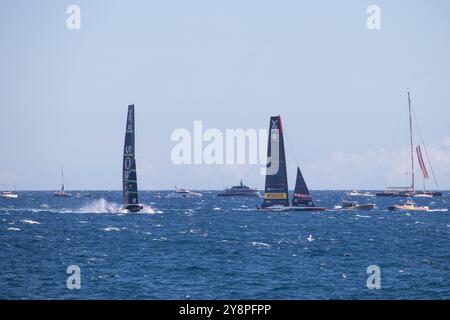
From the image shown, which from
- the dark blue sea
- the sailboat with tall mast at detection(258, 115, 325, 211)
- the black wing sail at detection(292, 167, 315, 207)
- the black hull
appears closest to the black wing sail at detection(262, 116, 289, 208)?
the sailboat with tall mast at detection(258, 115, 325, 211)

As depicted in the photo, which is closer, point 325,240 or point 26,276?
point 26,276

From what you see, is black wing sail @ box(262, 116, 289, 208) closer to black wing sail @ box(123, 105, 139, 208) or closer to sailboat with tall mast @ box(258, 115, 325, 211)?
sailboat with tall mast @ box(258, 115, 325, 211)

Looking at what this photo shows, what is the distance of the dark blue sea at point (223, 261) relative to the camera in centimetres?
4009

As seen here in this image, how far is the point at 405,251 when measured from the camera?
62.7m

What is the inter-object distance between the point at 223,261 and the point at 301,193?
63969 mm

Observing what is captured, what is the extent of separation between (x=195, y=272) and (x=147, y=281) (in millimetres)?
5527

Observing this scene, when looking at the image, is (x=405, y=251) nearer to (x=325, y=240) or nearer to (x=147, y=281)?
(x=325, y=240)

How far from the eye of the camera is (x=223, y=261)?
179ft

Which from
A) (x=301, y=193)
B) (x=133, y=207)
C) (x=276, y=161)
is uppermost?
(x=276, y=161)

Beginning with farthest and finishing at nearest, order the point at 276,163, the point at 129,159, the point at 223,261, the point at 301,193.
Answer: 1. the point at 301,193
2. the point at 276,163
3. the point at 129,159
4. the point at 223,261

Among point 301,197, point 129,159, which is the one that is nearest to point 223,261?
point 129,159

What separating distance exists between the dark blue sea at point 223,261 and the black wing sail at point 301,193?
22.6 metres

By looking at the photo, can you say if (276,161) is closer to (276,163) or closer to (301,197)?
(276,163)
